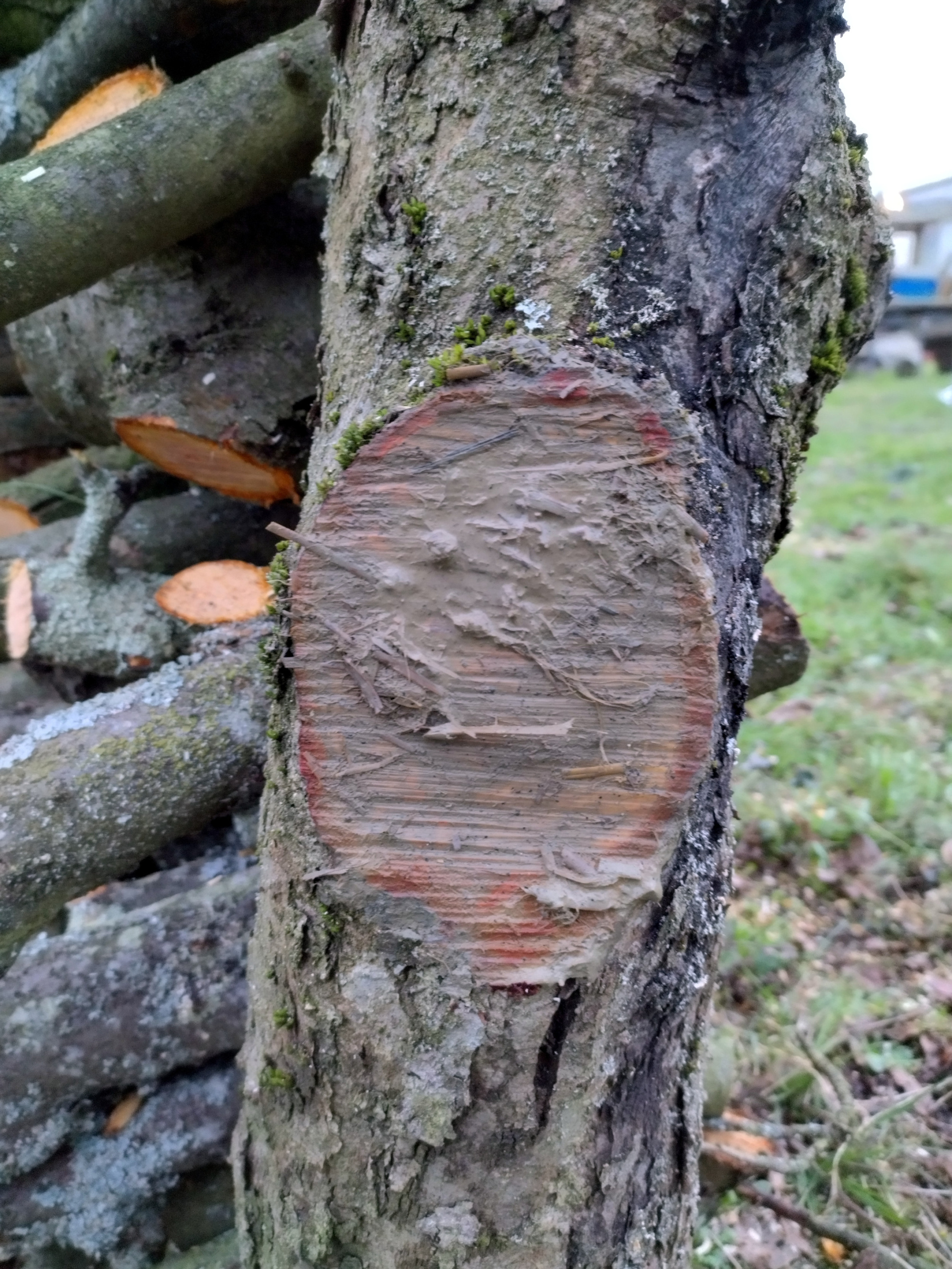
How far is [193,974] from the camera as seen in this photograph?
1802 mm

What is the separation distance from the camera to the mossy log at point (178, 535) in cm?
241

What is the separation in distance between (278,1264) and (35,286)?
1643 mm

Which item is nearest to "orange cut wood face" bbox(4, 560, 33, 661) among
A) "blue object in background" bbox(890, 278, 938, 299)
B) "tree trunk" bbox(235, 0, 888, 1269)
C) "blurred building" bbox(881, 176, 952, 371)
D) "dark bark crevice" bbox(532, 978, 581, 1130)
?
"tree trunk" bbox(235, 0, 888, 1269)

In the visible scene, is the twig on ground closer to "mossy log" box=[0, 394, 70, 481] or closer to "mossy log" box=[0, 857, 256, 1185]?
"mossy log" box=[0, 857, 256, 1185]

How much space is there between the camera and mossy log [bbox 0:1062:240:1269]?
1.69 meters

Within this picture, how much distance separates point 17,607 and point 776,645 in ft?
6.31

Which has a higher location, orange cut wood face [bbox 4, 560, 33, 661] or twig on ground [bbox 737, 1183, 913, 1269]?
orange cut wood face [bbox 4, 560, 33, 661]

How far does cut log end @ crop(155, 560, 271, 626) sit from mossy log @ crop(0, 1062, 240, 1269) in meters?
1.02

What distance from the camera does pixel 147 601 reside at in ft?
7.32

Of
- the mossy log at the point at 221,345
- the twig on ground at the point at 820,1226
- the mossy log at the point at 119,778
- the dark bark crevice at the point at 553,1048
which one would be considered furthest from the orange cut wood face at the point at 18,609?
the twig on ground at the point at 820,1226

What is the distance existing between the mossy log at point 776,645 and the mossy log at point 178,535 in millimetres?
1245

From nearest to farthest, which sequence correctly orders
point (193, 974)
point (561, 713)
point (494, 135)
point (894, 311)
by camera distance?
point (561, 713), point (494, 135), point (193, 974), point (894, 311)

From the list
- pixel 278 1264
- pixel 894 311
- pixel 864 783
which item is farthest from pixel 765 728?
pixel 894 311

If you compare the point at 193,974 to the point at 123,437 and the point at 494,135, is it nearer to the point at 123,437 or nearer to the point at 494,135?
the point at 123,437
